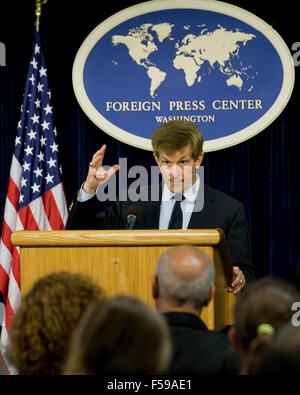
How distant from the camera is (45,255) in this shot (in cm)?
240

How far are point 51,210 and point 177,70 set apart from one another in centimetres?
130

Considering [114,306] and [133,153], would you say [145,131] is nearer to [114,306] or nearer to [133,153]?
[133,153]

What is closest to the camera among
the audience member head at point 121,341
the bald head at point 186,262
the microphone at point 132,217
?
the audience member head at point 121,341

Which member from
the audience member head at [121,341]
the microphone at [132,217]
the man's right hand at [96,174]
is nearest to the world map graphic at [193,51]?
the man's right hand at [96,174]

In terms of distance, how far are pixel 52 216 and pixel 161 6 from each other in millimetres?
1627

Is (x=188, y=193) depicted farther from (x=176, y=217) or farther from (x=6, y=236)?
(x=6, y=236)

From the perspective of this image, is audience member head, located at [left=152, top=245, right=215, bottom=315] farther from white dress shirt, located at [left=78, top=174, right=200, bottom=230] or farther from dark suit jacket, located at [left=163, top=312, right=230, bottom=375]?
white dress shirt, located at [left=78, top=174, right=200, bottom=230]

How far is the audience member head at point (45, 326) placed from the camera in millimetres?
1671

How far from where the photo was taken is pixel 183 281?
201cm

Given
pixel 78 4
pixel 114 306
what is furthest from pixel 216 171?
pixel 114 306

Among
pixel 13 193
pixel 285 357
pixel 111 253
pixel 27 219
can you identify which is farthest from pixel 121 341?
pixel 13 193

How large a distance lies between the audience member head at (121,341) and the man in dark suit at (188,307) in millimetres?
648

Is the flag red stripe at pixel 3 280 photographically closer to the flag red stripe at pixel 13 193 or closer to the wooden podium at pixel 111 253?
the flag red stripe at pixel 13 193
